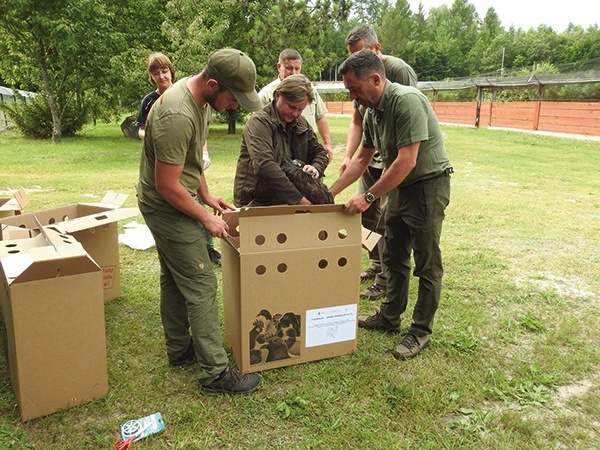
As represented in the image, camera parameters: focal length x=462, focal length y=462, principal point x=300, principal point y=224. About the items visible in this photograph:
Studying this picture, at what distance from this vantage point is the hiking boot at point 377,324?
294 centimetres

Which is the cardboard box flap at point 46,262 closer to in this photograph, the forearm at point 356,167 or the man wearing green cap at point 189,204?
the man wearing green cap at point 189,204

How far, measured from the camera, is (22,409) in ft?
6.60

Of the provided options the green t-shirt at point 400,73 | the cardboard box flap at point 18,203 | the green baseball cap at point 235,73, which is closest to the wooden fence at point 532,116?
the green t-shirt at point 400,73

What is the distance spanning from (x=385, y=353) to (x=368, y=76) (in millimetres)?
1559

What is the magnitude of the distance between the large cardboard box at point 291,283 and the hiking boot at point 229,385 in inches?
5.0

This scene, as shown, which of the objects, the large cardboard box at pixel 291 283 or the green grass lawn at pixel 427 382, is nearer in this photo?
the green grass lawn at pixel 427 382

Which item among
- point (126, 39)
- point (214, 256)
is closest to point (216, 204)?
point (214, 256)

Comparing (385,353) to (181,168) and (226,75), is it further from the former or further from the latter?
(226,75)

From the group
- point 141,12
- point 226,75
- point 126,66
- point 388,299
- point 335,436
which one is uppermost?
point 141,12

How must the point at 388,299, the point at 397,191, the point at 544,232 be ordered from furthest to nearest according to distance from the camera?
1. the point at 544,232
2. the point at 388,299
3. the point at 397,191

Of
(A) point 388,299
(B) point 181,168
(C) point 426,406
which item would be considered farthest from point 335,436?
(B) point 181,168

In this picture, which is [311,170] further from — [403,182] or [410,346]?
[410,346]

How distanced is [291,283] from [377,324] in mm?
862

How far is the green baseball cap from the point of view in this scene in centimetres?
194
